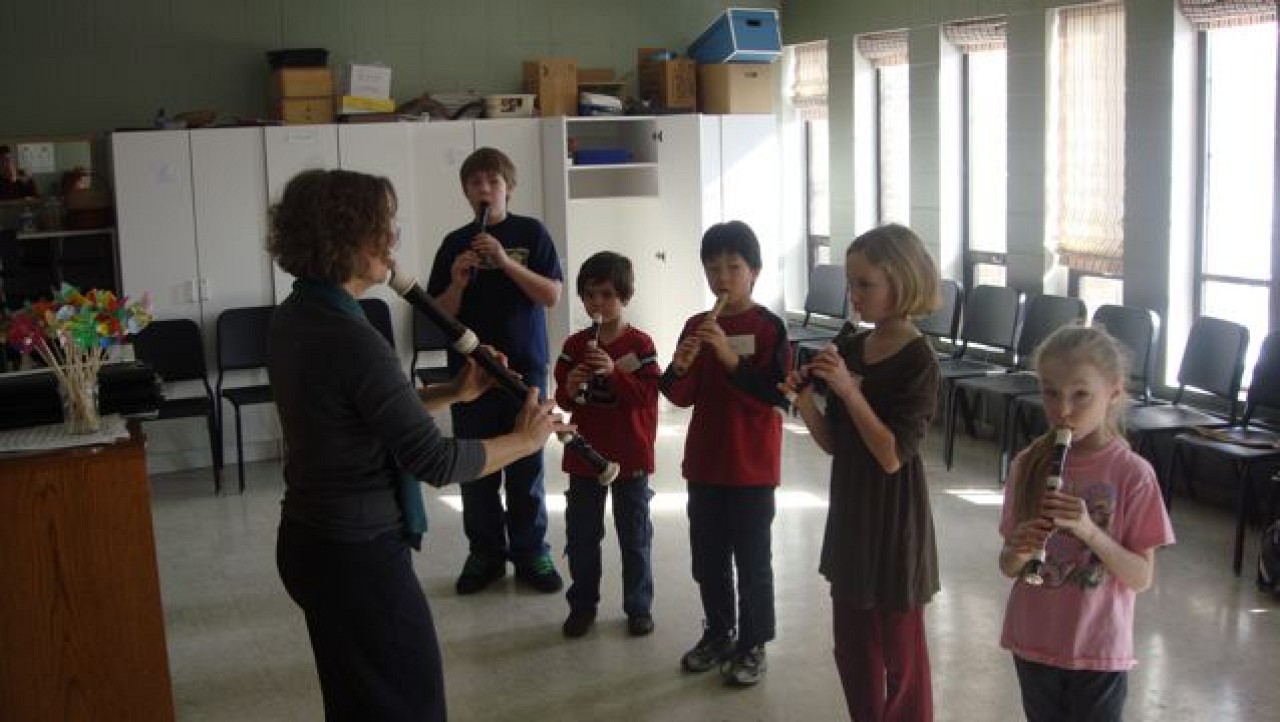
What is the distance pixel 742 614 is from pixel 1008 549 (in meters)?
1.44

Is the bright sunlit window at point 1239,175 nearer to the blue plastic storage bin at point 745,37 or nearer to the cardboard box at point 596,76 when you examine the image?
the blue plastic storage bin at point 745,37

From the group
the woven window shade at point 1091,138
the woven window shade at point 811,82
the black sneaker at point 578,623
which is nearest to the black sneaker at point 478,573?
the black sneaker at point 578,623

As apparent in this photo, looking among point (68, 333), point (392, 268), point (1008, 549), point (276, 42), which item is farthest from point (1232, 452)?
point (276, 42)

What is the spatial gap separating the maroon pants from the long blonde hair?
530 mm

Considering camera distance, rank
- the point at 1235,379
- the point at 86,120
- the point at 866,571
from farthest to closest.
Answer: the point at 86,120 → the point at 1235,379 → the point at 866,571

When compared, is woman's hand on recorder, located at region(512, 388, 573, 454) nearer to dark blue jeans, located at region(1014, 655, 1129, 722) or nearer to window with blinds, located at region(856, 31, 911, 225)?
dark blue jeans, located at region(1014, 655, 1129, 722)

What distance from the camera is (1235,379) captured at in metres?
5.38

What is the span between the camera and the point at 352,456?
235cm

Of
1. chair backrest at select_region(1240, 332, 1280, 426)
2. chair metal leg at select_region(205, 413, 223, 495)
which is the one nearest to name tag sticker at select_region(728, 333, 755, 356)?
chair backrest at select_region(1240, 332, 1280, 426)

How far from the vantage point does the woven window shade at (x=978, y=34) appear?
689 cm

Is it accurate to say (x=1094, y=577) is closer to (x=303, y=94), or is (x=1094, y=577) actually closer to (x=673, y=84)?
(x=303, y=94)

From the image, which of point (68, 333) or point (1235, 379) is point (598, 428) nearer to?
point (68, 333)

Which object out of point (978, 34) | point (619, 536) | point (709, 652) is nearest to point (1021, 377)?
point (978, 34)

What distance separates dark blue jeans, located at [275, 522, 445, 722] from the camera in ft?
7.89
